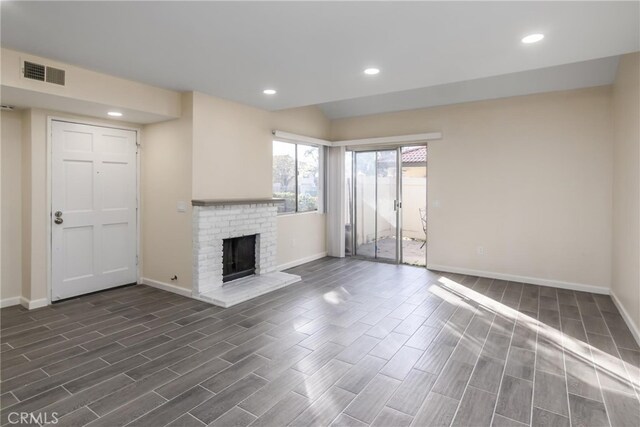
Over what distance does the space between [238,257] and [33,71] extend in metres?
3.08

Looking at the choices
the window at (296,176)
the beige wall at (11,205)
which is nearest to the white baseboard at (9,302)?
the beige wall at (11,205)

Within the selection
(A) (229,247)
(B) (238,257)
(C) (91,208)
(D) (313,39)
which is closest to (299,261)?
(B) (238,257)

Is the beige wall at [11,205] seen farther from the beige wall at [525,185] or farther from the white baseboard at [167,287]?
the beige wall at [525,185]

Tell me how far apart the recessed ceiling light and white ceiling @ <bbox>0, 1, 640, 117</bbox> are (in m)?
0.07

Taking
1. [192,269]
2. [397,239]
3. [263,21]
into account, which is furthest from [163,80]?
[397,239]

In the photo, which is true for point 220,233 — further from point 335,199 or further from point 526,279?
point 526,279

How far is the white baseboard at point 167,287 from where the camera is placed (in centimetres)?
441

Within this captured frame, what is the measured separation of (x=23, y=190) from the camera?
3.92 m

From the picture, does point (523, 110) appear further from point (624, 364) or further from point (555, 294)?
point (624, 364)

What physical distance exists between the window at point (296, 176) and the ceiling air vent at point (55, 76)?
2.94 m

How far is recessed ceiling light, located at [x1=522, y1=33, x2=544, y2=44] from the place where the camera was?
A: 2660 millimetres

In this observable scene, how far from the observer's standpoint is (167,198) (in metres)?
4.58

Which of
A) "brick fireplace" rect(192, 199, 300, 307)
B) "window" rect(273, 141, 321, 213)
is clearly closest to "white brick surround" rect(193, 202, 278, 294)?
"brick fireplace" rect(192, 199, 300, 307)

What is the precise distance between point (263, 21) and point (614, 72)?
4.38 m
